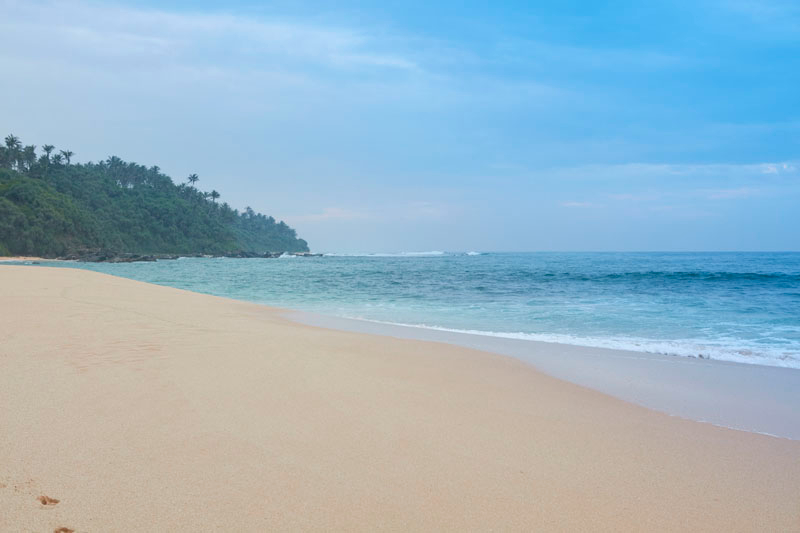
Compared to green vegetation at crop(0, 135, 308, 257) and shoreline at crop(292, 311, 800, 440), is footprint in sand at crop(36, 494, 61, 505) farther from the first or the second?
green vegetation at crop(0, 135, 308, 257)

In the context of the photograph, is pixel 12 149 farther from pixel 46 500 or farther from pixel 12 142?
pixel 46 500

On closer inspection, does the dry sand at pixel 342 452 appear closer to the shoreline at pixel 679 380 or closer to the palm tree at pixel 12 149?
the shoreline at pixel 679 380

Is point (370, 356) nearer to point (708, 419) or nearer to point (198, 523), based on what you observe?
point (708, 419)

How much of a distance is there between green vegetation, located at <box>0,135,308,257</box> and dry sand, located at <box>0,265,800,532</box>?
260 ft

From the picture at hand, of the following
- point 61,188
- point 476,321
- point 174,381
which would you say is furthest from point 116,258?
point 174,381

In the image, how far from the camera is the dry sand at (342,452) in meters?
2.30

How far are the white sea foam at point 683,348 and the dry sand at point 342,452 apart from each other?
3150 millimetres

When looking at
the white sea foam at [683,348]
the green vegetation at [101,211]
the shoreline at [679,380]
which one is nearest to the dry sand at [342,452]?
the shoreline at [679,380]

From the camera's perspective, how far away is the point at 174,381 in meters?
4.21

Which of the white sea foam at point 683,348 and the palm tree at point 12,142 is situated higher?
the palm tree at point 12,142

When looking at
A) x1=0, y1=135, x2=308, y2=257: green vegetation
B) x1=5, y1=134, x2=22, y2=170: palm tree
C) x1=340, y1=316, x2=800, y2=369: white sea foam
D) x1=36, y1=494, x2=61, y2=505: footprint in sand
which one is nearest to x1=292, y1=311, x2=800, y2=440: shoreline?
x1=340, y1=316, x2=800, y2=369: white sea foam

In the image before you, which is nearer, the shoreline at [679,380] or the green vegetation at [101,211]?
the shoreline at [679,380]

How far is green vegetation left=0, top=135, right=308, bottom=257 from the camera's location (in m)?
70.5

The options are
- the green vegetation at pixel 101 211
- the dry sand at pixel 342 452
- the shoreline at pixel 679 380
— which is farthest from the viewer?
the green vegetation at pixel 101 211
